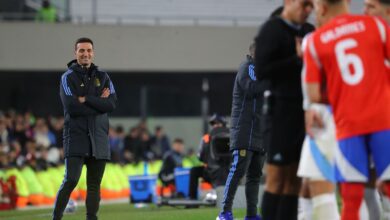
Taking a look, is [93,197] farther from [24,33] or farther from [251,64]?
[24,33]

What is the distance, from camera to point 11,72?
32.0 m

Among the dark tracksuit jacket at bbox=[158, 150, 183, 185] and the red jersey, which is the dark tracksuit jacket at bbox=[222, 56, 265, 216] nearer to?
the red jersey

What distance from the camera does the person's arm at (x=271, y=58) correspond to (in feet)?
24.7

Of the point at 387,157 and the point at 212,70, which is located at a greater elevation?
the point at 212,70

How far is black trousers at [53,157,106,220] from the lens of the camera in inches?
423

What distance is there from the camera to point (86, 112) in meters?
10.8

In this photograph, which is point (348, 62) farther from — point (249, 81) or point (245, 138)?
point (245, 138)

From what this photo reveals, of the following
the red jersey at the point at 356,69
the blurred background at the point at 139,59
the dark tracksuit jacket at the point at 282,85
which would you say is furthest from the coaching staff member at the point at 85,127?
the blurred background at the point at 139,59

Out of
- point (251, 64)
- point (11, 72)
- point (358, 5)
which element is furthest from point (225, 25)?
point (251, 64)

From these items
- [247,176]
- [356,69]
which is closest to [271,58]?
[356,69]

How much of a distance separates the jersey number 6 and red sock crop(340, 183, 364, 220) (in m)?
0.65

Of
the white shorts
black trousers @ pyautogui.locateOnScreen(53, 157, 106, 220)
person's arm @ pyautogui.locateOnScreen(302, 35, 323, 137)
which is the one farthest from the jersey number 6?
black trousers @ pyautogui.locateOnScreen(53, 157, 106, 220)

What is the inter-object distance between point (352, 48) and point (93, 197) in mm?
4698

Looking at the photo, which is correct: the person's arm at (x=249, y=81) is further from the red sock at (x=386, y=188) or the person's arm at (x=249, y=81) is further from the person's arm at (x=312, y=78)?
the red sock at (x=386, y=188)
